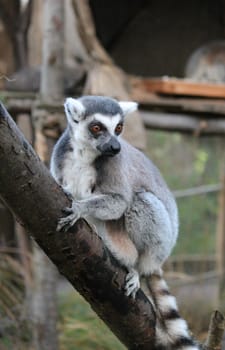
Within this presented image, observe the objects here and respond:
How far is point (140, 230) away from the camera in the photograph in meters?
2.75

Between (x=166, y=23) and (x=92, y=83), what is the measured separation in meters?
2.65

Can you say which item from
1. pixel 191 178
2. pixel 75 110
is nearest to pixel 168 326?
pixel 75 110

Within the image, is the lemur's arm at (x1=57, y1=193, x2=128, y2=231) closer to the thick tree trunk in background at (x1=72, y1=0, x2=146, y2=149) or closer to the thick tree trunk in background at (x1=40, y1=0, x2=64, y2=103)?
the thick tree trunk in background at (x1=40, y1=0, x2=64, y2=103)

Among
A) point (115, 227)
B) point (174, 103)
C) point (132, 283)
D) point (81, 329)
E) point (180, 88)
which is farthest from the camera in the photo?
point (174, 103)

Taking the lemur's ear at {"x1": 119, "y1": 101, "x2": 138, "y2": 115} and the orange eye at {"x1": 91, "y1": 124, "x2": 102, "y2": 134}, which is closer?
the orange eye at {"x1": 91, "y1": 124, "x2": 102, "y2": 134}

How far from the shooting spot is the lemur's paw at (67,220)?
209 cm

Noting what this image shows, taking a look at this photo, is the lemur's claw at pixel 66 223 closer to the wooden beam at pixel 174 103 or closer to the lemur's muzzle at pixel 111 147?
the lemur's muzzle at pixel 111 147

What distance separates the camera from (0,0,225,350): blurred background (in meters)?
4.43

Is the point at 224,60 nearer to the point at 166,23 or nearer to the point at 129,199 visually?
the point at 166,23

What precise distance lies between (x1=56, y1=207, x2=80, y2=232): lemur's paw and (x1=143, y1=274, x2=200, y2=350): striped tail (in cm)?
66

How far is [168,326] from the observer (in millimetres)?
2561

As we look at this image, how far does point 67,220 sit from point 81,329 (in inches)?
97.9

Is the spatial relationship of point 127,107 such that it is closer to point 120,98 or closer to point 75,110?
point 75,110

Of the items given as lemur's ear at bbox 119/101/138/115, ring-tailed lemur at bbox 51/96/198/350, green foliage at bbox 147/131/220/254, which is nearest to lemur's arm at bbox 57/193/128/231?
ring-tailed lemur at bbox 51/96/198/350
